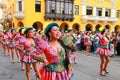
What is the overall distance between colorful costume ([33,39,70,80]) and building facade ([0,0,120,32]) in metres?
30.6

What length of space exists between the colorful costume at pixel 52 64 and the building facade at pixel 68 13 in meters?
30.6

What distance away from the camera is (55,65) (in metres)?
4.79

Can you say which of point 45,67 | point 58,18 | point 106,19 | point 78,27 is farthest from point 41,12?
point 45,67

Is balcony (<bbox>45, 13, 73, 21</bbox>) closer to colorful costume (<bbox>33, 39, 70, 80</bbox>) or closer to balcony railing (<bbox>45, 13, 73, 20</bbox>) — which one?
balcony railing (<bbox>45, 13, 73, 20</bbox>)

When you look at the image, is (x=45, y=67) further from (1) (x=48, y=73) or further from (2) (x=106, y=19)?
(2) (x=106, y=19)

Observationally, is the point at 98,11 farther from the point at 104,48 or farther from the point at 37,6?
the point at 104,48

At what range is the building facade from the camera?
124ft

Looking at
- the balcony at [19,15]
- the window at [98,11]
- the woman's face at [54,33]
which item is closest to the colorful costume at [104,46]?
the woman's face at [54,33]

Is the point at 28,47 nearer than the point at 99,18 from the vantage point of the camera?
Yes

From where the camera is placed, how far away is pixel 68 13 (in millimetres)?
40094

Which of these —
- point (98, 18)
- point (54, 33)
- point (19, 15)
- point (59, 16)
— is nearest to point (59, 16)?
point (59, 16)

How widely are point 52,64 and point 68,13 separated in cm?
3557

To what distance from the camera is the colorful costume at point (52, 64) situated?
15.4 feet

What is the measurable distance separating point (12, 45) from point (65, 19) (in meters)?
26.0
